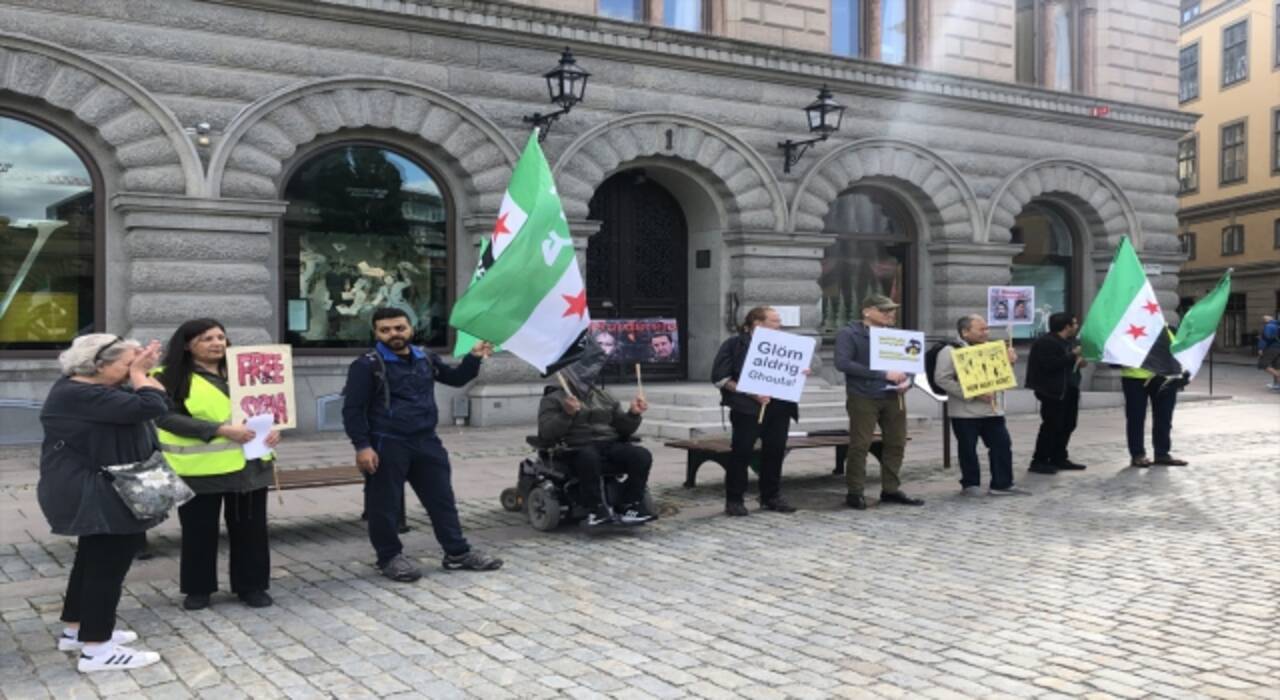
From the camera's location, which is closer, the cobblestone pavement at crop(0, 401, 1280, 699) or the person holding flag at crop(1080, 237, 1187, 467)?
the cobblestone pavement at crop(0, 401, 1280, 699)

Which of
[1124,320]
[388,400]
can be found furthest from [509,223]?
[1124,320]

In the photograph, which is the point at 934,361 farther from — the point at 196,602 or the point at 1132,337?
the point at 196,602

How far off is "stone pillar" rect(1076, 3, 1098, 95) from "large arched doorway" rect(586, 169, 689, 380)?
9.55 m

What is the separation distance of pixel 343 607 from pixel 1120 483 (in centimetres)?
845

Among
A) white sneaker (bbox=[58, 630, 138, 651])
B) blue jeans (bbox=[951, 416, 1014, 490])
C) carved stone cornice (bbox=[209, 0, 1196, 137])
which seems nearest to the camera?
white sneaker (bbox=[58, 630, 138, 651])

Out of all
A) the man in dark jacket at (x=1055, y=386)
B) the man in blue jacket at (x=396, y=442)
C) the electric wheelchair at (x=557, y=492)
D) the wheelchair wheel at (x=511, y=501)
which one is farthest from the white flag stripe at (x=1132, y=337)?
the man in blue jacket at (x=396, y=442)

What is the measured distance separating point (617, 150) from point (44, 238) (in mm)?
7913

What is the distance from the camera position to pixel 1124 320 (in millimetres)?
12086

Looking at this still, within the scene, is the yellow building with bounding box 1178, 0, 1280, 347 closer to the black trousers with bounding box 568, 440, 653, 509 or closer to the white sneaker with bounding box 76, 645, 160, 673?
the black trousers with bounding box 568, 440, 653, 509

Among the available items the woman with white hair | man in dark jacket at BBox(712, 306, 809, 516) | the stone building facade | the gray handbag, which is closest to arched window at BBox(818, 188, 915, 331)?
the stone building facade

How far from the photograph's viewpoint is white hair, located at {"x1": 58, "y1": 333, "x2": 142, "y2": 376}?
5188mm

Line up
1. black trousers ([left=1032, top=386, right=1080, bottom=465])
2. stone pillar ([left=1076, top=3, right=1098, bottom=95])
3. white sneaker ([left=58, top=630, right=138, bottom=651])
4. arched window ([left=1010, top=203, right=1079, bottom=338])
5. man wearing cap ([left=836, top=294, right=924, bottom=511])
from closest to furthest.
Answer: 1. white sneaker ([left=58, top=630, right=138, bottom=651])
2. man wearing cap ([left=836, top=294, right=924, bottom=511])
3. black trousers ([left=1032, top=386, right=1080, bottom=465])
4. stone pillar ([left=1076, top=3, right=1098, bottom=95])
5. arched window ([left=1010, top=203, right=1079, bottom=338])

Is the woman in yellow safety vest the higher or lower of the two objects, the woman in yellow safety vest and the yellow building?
the lower

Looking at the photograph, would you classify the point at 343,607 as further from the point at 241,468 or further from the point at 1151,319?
the point at 1151,319
